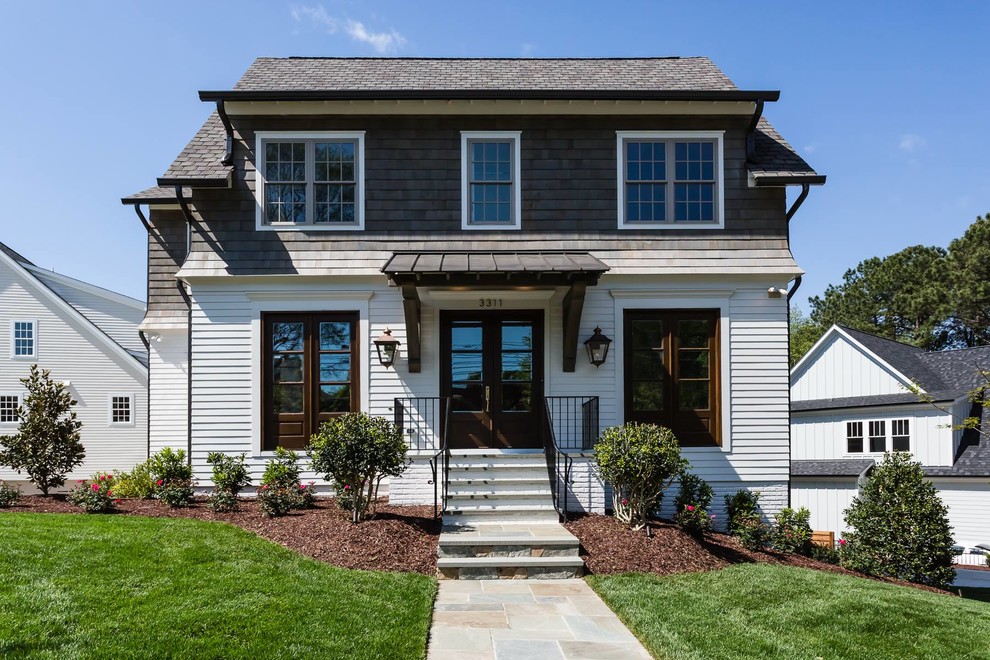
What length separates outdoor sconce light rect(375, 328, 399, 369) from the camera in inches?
410

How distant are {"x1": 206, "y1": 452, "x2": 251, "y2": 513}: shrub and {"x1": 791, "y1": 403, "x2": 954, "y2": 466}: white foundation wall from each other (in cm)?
1658

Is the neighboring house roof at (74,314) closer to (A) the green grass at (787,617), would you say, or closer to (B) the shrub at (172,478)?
(B) the shrub at (172,478)

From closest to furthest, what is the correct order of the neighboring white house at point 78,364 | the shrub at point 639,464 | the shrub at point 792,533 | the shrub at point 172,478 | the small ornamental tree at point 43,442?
the shrub at point 639,464 < the shrub at point 172,478 < the shrub at point 792,533 < the small ornamental tree at point 43,442 < the neighboring white house at point 78,364

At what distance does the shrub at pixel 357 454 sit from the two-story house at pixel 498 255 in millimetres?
1913

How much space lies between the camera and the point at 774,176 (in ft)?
34.3

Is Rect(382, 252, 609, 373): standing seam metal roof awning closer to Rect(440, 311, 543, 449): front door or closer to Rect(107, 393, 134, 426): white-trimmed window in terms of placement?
Rect(440, 311, 543, 449): front door

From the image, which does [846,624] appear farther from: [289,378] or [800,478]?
[800,478]

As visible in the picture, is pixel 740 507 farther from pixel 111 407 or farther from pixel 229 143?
pixel 111 407

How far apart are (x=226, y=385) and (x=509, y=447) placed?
14.4 feet

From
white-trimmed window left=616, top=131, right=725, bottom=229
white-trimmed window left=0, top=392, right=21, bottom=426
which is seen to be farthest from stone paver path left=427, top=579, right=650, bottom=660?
white-trimmed window left=0, top=392, right=21, bottom=426

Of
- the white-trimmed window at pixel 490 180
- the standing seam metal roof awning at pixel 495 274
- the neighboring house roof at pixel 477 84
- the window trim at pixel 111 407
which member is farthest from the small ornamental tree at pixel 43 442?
the window trim at pixel 111 407

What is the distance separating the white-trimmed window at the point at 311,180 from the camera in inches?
421

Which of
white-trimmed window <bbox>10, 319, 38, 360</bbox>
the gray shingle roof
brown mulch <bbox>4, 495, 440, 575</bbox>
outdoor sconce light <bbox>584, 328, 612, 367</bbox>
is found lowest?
brown mulch <bbox>4, 495, 440, 575</bbox>

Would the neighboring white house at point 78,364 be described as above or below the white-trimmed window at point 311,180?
below
